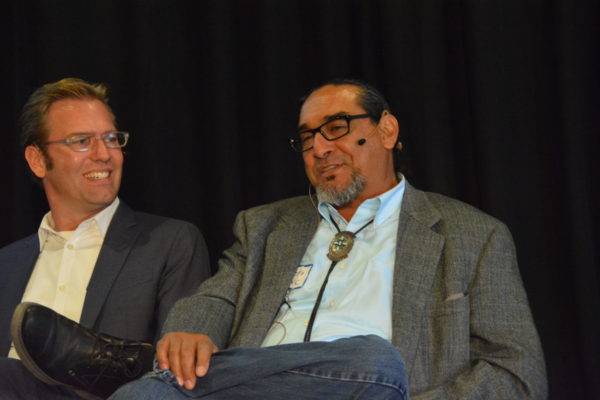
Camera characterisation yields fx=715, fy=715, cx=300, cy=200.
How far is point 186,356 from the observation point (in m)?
1.91

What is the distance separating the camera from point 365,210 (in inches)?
102

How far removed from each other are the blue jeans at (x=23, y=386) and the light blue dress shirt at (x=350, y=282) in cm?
69

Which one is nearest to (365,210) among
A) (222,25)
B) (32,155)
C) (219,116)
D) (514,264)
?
(514,264)

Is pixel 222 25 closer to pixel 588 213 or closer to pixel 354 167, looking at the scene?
pixel 354 167

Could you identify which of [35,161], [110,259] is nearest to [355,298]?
[110,259]

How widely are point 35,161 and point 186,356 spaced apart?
156cm

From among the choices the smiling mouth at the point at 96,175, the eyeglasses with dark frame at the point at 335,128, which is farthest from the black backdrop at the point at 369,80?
the eyeglasses with dark frame at the point at 335,128

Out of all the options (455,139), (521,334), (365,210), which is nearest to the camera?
(521,334)

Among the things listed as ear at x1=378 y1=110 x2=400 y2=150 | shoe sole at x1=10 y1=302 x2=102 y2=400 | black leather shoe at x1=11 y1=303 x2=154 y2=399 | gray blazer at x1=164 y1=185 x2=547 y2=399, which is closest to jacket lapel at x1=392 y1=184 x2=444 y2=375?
gray blazer at x1=164 y1=185 x2=547 y2=399

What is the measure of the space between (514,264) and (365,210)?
0.56m

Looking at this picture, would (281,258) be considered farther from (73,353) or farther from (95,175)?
(95,175)

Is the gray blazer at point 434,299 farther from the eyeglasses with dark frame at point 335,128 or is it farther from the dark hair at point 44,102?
the dark hair at point 44,102

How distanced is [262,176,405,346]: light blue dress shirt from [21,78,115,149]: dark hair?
3.89ft

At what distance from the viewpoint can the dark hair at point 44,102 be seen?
120 inches
